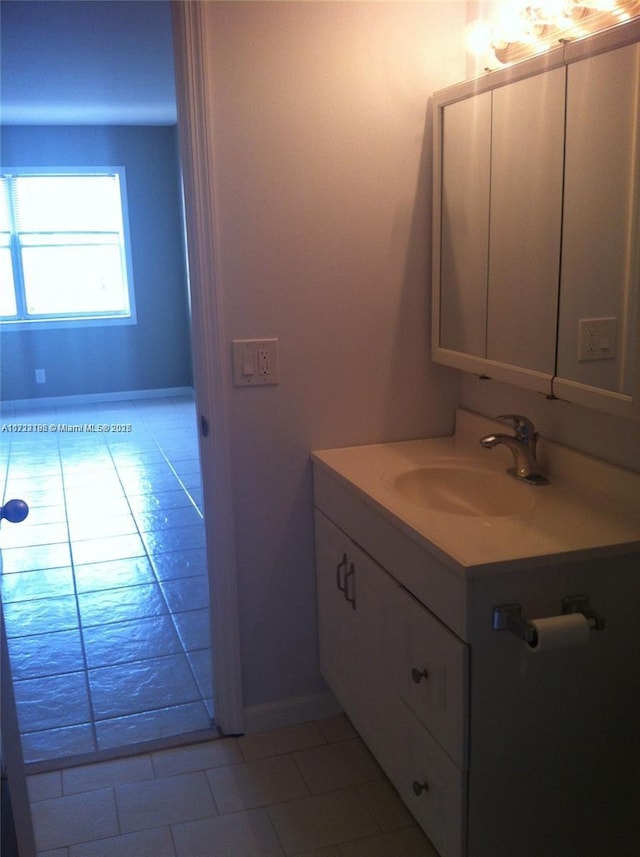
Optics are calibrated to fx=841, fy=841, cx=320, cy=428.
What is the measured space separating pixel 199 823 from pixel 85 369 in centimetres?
594

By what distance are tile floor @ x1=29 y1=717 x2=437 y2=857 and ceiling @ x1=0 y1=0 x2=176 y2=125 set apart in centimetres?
312

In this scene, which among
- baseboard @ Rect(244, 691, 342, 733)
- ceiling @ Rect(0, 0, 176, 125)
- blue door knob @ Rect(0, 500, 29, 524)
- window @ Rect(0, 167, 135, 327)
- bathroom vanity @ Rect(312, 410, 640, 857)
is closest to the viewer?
blue door knob @ Rect(0, 500, 29, 524)

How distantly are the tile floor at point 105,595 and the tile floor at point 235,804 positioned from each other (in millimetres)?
153

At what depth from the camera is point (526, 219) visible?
75.1 inches

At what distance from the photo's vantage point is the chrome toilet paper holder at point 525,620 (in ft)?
4.96

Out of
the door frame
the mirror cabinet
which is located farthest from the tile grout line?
the mirror cabinet

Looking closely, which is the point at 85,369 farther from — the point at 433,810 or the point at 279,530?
the point at 433,810

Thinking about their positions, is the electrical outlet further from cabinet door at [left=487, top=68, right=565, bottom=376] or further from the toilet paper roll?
the toilet paper roll

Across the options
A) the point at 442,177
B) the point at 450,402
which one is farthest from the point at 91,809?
the point at 442,177

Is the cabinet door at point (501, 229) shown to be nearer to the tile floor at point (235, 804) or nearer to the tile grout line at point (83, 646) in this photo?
the tile floor at point (235, 804)

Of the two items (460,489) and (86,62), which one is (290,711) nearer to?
(460,489)

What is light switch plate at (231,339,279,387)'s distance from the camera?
2.24 m

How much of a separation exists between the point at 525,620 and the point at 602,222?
796mm

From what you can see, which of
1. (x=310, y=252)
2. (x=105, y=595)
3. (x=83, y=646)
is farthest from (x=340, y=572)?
(x=105, y=595)
